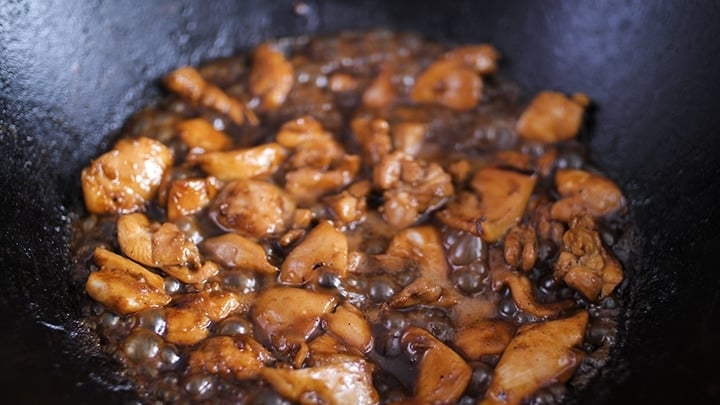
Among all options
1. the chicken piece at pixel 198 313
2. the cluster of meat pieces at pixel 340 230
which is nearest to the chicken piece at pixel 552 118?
the cluster of meat pieces at pixel 340 230

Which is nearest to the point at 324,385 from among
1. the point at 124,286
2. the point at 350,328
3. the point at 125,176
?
the point at 350,328

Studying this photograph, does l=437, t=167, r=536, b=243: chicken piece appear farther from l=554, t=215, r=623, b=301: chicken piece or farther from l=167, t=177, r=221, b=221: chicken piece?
l=167, t=177, r=221, b=221: chicken piece

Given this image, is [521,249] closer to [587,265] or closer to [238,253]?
[587,265]

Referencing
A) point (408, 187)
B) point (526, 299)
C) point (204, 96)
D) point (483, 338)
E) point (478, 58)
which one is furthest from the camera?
point (478, 58)

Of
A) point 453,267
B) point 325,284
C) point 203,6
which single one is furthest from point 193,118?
point 453,267

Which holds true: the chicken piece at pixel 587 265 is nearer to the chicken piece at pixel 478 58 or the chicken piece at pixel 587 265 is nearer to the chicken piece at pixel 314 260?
the chicken piece at pixel 314 260

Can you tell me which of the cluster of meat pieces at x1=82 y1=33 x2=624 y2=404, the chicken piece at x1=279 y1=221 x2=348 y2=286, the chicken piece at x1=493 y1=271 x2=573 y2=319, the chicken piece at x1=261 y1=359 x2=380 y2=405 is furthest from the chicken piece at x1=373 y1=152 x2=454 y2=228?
the chicken piece at x1=261 y1=359 x2=380 y2=405
